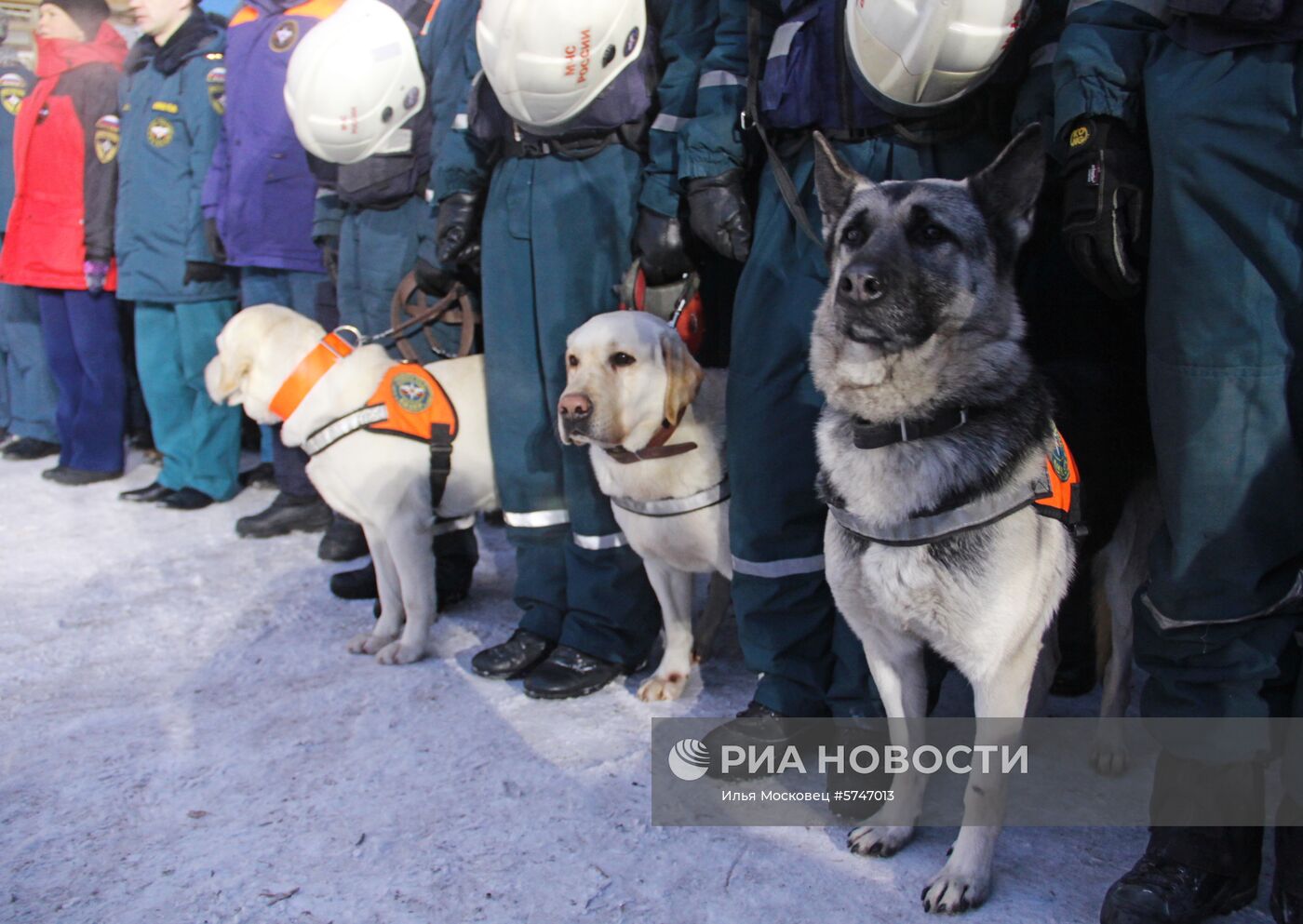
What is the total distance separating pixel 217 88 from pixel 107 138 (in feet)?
3.93

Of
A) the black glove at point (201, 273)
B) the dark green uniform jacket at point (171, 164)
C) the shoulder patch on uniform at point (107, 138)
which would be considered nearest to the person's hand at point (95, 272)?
the dark green uniform jacket at point (171, 164)

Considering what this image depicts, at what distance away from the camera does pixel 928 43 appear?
2129mm

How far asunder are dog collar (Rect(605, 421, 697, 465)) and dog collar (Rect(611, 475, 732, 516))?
0.45 feet

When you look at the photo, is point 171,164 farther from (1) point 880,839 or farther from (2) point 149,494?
(1) point 880,839

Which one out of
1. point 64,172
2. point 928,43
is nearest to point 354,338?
point 928,43

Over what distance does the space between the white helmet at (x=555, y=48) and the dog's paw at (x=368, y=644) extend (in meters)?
1.98

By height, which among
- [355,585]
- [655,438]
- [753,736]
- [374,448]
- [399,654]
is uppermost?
[655,438]

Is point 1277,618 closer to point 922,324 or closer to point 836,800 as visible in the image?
point 922,324

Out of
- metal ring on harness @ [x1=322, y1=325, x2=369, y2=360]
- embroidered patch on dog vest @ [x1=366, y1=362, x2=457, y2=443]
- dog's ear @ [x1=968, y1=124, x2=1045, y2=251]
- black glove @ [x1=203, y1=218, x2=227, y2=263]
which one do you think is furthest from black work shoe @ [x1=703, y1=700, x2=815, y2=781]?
black glove @ [x1=203, y1=218, x2=227, y2=263]

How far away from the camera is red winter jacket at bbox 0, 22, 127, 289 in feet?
20.1

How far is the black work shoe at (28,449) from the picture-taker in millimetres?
7172

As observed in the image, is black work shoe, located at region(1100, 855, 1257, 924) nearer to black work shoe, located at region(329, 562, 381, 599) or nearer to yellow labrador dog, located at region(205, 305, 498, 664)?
yellow labrador dog, located at region(205, 305, 498, 664)

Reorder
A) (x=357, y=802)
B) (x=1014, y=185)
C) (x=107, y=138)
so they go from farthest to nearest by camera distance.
Answer: (x=107, y=138) → (x=357, y=802) → (x=1014, y=185)

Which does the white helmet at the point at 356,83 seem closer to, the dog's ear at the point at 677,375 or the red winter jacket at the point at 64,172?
the dog's ear at the point at 677,375
